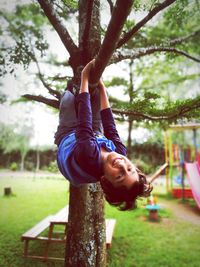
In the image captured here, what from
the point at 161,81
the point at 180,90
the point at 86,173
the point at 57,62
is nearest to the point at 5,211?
the point at 57,62

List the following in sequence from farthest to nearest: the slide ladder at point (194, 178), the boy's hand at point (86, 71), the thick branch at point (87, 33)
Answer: the slide ladder at point (194, 178) < the thick branch at point (87, 33) < the boy's hand at point (86, 71)

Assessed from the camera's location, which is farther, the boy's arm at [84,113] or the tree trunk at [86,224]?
the tree trunk at [86,224]

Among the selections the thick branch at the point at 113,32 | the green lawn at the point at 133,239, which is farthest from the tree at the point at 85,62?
the green lawn at the point at 133,239

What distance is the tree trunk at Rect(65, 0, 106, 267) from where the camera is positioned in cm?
302

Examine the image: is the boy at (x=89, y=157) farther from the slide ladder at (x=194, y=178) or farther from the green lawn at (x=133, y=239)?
the slide ladder at (x=194, y=178)

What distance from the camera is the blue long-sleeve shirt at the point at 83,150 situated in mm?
2148

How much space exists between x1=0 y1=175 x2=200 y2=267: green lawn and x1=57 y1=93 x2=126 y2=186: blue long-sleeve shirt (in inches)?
120

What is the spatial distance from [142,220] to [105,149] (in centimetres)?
565

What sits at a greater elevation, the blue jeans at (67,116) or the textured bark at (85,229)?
the blue jeans at (67,116)

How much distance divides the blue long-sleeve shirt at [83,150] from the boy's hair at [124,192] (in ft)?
0.44

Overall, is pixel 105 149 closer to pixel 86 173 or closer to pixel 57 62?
pixel 86 173

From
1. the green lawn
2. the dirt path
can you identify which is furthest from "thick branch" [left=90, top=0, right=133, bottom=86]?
the dirt path

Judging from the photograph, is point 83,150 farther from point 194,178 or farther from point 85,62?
point 194,178

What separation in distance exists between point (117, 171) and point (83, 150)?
34cm
